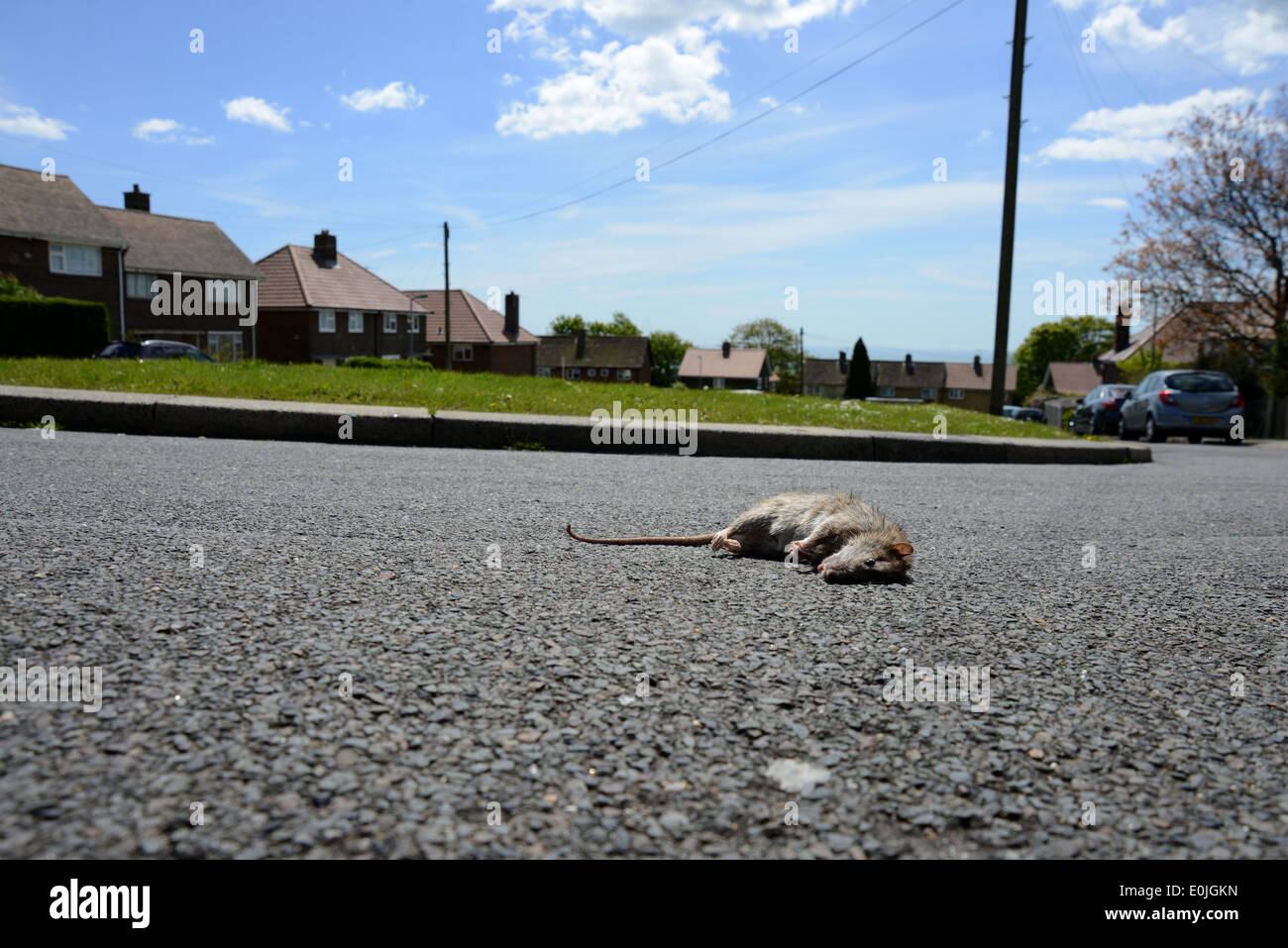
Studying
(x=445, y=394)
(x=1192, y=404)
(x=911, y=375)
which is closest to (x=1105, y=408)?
(x=1192, y=404)

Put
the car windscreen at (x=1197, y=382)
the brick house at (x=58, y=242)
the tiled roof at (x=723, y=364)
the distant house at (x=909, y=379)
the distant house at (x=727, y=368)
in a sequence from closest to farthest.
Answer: the car windscreen at (x=1197, y=382), the brick house at (x=58, y=242), the distant house at (x=727, y=368), the tiled roof at (x=723, y=364), the distant house at (x=909, y=379)

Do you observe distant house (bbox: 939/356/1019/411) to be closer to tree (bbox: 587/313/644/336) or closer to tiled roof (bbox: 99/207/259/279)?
tree (bbox: 587/313/644/336)

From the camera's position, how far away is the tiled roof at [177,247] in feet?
138

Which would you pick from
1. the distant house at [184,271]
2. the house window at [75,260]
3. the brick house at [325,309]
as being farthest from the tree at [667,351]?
the house window at [75,260]

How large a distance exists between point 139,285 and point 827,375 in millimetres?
83038

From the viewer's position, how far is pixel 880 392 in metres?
107

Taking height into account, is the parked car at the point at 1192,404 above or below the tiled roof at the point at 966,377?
below

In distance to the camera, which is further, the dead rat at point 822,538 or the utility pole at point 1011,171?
the utility pole at point 1011,171

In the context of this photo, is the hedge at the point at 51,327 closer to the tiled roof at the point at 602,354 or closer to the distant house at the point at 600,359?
the distant house at the point at 600,359

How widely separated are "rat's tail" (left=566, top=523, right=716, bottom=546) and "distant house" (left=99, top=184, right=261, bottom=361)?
138 feet

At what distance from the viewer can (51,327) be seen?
24.9 metres
